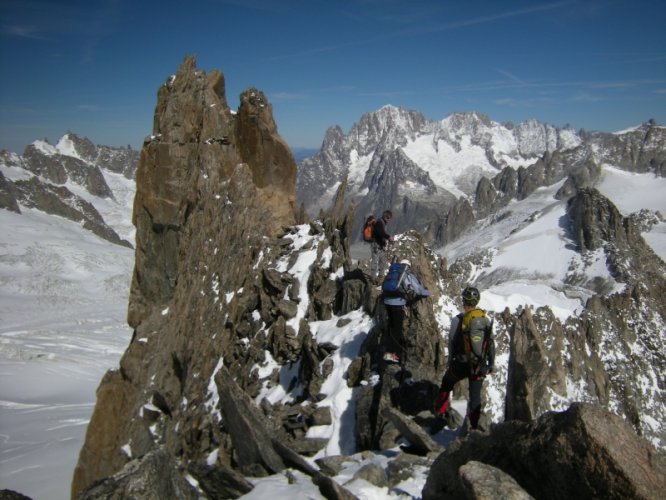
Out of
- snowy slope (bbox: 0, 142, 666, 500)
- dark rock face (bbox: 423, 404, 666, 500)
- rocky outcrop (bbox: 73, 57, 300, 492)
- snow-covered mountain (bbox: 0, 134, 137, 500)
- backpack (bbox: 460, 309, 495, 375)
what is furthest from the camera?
snow-covered mountain (bbox: 0, 134, 137, 500)

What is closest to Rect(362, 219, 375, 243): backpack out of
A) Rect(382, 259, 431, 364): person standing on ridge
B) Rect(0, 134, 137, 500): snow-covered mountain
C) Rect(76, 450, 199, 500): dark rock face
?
Rect(382, 259, 431, 364): person standing on ridge

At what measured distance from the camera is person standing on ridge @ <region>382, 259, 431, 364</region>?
54.0 ft

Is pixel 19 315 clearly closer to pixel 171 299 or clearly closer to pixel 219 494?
pixel 171 299

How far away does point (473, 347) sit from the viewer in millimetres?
11945

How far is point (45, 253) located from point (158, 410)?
20071 cm

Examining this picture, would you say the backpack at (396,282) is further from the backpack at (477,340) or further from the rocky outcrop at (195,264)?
the rocky outcrop at (195,264)

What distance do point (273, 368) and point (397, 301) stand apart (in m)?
7.87

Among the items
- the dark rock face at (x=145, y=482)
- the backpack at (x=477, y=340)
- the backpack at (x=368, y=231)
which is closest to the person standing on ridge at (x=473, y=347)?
the backpack at (x=477, y=340)

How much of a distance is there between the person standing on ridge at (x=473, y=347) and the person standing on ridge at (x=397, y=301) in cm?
399

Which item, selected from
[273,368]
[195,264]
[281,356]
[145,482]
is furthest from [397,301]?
[195,264]

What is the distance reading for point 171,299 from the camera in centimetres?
2970

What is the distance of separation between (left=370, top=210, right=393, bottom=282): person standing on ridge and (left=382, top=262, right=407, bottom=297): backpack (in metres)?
4.49

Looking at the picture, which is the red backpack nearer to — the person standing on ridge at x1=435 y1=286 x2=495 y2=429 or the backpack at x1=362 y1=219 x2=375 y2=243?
the backpack at x1=362 y1=219 x2=375 y2=243

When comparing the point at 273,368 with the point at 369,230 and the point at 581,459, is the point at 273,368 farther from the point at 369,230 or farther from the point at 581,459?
the point at 581,459
